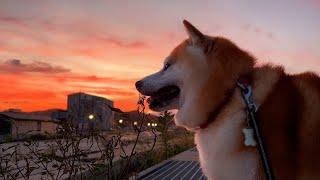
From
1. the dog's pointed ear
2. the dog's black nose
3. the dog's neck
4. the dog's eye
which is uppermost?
the dog's pointed ear

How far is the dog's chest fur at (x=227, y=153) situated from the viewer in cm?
343

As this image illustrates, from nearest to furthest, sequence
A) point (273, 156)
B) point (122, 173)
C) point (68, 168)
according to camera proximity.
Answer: point (273, 156) → point (68, 168) → point (122, 173)

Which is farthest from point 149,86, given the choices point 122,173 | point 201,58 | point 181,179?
point 181,179

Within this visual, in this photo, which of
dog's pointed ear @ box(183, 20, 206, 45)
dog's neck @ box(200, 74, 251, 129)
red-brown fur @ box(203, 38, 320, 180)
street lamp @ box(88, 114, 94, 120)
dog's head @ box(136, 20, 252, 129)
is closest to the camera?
red-brown fur @ box(203, 38, 320, 180)

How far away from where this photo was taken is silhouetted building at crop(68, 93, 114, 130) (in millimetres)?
5582

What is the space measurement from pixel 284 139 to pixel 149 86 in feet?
4.68

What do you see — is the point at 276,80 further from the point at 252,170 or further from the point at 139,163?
the point at 139,163

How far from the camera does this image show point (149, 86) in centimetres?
438

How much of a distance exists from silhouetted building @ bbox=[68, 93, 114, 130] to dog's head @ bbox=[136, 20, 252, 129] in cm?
132

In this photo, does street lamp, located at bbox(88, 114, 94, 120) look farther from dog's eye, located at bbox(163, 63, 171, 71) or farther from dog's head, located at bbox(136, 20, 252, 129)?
dog's eye, located at bbox(163, 63, 171, 71)

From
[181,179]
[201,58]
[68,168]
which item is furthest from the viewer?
[181,179]

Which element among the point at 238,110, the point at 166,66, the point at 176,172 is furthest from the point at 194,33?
the point at 176,172

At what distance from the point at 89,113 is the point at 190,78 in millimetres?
2167

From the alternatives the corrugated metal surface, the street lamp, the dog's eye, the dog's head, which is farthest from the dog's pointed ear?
the corrugated metal surface
